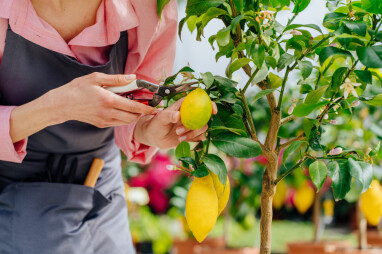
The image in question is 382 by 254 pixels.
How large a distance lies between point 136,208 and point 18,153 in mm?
1623

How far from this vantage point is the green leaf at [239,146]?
64 cm

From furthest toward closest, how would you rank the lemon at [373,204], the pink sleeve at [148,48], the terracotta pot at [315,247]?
the terracotta pot at [315,247] < the lemon at [373,204] < the pink sleeve at [148,48]

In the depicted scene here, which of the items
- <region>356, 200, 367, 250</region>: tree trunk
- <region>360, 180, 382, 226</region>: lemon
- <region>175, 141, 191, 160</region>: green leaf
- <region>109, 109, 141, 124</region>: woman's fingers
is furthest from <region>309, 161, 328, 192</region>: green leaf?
<region>356, 200, 367, 250</region>: tree trunk

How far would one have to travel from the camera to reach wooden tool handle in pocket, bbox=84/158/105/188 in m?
0.96

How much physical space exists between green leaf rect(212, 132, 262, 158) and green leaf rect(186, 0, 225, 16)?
0.20 metres

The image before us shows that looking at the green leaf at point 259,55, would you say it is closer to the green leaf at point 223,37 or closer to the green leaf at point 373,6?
the green leaf at point 223,37

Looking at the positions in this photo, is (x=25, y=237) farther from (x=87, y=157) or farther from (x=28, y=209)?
(x=87, y=157)

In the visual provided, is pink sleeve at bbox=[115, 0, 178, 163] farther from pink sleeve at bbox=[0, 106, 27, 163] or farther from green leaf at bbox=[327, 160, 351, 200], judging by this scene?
green leaf at bbox=[327, 160, 351, 200]

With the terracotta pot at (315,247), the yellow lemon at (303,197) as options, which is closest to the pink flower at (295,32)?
the terracotta pot at (315,247)

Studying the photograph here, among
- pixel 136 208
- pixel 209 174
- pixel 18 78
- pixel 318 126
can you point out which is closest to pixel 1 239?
pixel 18 78

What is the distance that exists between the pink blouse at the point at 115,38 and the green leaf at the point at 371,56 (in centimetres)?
43

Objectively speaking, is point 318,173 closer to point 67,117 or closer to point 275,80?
point 275,80

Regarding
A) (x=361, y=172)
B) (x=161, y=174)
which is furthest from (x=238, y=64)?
(x=161, y=174)

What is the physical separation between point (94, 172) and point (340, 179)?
0.55 m
